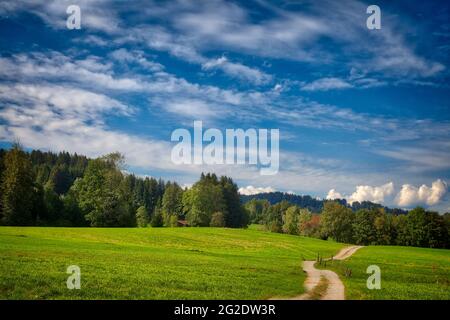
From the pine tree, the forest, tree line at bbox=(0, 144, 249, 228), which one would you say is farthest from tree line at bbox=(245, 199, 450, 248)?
the pine tree

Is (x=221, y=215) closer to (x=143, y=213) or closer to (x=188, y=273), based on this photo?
(x=143, y=213)

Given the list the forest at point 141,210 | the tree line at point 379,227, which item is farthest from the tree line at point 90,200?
the tree line at point 379,227

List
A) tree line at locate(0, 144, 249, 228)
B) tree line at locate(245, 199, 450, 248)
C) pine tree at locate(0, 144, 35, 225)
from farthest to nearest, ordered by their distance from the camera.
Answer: tree line at locate(245, 199, 450, 248)
tree line at locate(0, 144, 249, 228)
pine tree at locate(0, 144, 35, 225)

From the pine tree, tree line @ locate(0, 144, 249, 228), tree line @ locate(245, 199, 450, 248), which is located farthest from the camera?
tree line @ locate(245, 199, 450, 248)

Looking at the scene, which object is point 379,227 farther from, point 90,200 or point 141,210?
point 90,200

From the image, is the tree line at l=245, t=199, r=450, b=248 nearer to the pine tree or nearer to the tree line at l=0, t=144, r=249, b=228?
the tree line at l=0, t=144, r=249, b=228

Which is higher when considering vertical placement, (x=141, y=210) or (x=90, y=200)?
(x=90, y=200)

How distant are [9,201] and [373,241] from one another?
11795 centimetres

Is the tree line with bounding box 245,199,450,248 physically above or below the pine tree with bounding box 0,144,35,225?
below

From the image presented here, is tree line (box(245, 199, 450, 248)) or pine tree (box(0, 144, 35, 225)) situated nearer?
pine tree (box(0, 144, 35, 225))

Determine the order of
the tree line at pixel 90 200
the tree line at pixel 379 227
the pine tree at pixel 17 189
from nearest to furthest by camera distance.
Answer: the pine tree at pixel 17 189
the tree line at pixel 90 200
the tree line at pixel 379 227

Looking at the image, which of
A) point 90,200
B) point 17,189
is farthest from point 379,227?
point 17,189

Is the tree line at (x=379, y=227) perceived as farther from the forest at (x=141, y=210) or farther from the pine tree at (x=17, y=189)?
the pine tree at (x=17, y=189)
